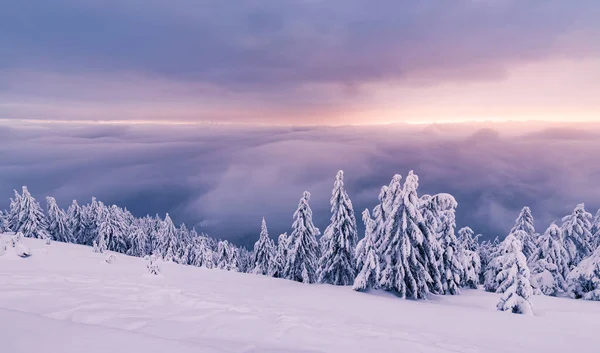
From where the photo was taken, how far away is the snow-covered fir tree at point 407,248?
20250mm

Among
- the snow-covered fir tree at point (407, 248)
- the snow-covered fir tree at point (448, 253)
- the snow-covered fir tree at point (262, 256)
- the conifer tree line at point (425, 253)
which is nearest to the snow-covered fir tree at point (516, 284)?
the conifer tree line at point (425, 253)

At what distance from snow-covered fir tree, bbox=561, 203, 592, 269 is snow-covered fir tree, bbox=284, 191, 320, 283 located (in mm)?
24344

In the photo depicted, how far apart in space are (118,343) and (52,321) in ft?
5.03

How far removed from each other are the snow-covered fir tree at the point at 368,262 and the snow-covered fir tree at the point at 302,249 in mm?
8285

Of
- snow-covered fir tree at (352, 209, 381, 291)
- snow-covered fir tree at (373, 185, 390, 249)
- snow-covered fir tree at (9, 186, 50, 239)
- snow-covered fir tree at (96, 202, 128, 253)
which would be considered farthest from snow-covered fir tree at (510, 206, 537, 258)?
snow-covered fir tree at (9, 186, 50, 239)

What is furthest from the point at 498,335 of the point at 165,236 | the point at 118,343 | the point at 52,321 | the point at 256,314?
the point at 165,236

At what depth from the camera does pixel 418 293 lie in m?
20.4

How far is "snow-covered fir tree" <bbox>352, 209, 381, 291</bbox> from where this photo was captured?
20.3m

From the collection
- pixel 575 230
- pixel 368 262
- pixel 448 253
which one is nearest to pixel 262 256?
pixel 368 262

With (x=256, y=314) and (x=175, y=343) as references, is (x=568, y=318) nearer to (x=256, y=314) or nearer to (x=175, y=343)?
(x=256, y=314)

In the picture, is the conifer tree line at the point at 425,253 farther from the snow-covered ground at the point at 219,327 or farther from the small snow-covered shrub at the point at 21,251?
the small snow-covered shrub at the point at 21,251

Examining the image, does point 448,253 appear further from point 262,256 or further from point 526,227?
point 262,256

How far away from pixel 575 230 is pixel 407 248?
68.4 ft

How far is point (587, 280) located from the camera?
Answer: 77.5 feet
